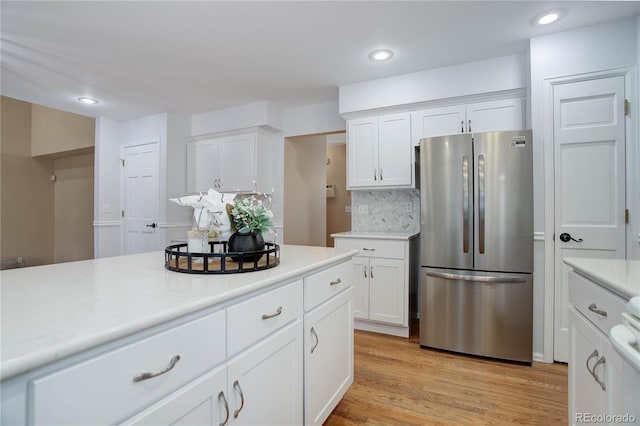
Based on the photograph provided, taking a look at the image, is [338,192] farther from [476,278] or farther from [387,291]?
[476,278]

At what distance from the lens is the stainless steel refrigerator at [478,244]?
2340mm

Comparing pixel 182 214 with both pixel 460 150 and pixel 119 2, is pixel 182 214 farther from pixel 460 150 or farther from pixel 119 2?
pixel 460 150

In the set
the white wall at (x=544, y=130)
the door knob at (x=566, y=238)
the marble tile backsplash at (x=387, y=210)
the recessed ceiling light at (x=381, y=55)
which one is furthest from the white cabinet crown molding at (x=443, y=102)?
the door knob at (x=566, y=238)

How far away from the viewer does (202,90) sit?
353cm

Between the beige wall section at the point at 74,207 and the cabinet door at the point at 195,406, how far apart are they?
6.25 metres

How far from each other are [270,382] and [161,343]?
55cm

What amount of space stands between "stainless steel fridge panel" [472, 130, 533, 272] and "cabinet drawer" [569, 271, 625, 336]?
0.97 metres

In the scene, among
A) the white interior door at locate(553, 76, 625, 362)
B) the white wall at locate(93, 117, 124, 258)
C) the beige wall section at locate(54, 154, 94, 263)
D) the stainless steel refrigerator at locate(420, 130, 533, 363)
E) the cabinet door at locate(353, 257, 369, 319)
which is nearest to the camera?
the white interior door at locate(553, 76, 625, 362)

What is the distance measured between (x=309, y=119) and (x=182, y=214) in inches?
90.8

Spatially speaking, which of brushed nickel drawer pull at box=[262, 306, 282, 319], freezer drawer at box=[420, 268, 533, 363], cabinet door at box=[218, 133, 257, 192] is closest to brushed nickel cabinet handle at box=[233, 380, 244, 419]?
brushed nickel drawer pull at box=[262, 306, 282, 319]

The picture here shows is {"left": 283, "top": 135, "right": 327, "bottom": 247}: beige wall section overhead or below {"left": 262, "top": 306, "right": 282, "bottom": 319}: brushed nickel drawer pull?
overhead

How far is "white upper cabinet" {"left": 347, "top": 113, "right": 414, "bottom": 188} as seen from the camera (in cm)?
311

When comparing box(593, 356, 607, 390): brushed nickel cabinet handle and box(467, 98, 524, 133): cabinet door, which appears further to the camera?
box(467, 98, 524, 133): cabinet door

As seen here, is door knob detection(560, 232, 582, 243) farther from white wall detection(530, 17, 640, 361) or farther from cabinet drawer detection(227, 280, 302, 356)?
cabinet drawer detection(227, 280, 302, 356)
